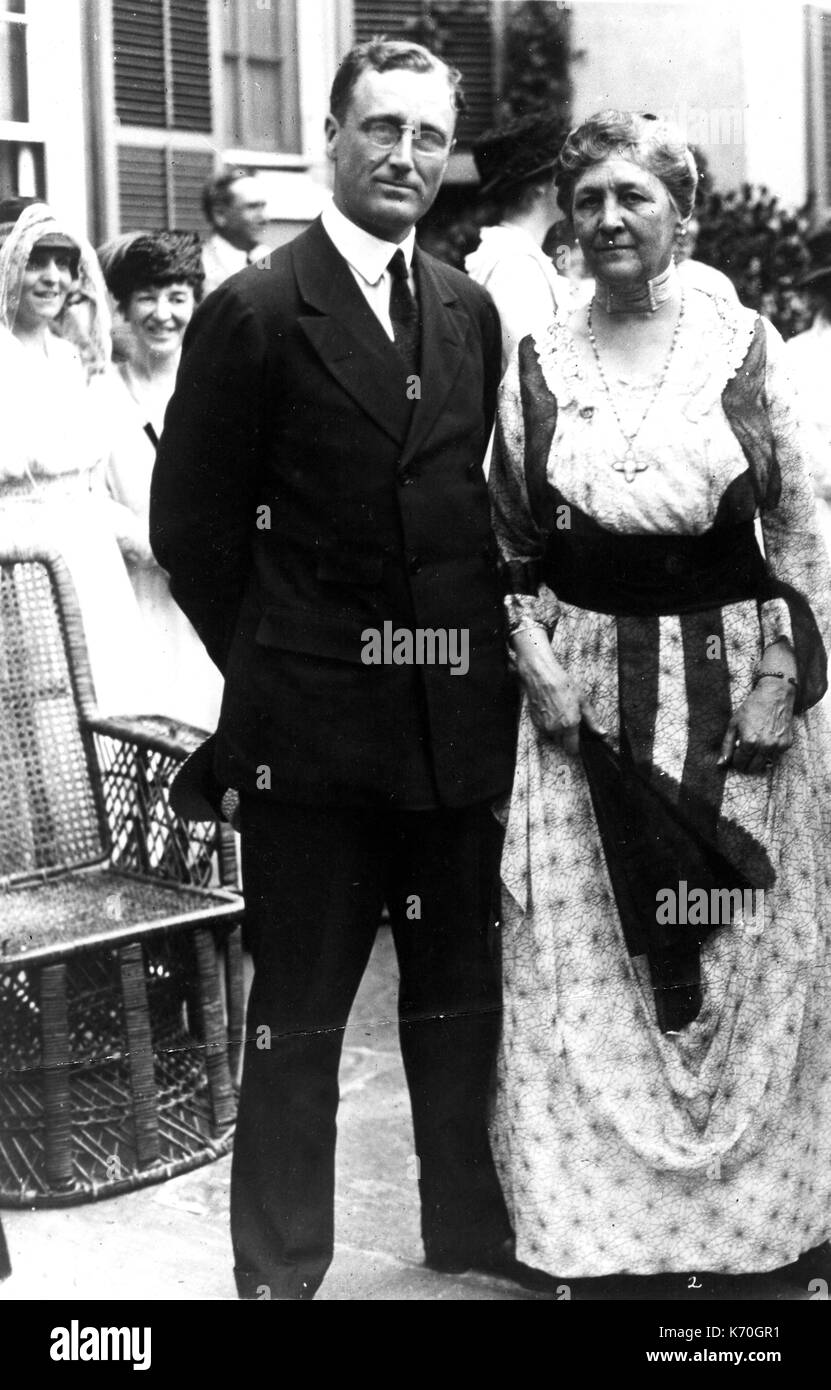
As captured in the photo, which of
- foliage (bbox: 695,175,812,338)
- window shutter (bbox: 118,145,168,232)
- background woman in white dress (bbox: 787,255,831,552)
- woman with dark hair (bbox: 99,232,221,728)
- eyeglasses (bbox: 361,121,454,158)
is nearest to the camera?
eyeglasses (bbox: 361,121,454,158)

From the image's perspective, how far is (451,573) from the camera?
2.91 meters

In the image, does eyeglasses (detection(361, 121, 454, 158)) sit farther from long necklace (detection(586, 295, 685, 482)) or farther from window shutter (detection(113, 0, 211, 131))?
window shutter (detection(113, 0, 211, 131))

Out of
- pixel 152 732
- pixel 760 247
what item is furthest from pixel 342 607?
pixel 760 247

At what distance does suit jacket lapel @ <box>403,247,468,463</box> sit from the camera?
2.83 meters

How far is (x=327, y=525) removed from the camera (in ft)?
9.23

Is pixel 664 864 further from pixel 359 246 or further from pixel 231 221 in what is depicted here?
pixel 231 221

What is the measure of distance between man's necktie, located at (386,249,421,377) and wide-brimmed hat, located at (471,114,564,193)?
80cm

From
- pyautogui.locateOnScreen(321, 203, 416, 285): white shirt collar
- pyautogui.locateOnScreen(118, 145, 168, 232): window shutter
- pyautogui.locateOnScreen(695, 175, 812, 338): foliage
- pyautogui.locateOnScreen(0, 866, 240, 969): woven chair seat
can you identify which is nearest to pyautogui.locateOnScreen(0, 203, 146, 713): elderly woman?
pyautogui.locateOnScreen(118, 145, 168, 232): window shutter

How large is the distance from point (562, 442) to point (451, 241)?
44.1 inches

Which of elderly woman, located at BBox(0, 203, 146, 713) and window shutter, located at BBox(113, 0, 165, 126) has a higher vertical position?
window shutter, located at BBox(113, 0, 165, 126)

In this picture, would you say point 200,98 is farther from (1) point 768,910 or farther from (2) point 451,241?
(1) point 768,910

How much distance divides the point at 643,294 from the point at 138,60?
122 centimetres

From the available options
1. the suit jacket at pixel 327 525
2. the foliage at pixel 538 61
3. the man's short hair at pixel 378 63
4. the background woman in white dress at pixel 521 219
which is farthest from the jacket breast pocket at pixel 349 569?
the foliage at pixel 538 61

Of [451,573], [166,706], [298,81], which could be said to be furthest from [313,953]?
[298,81]
